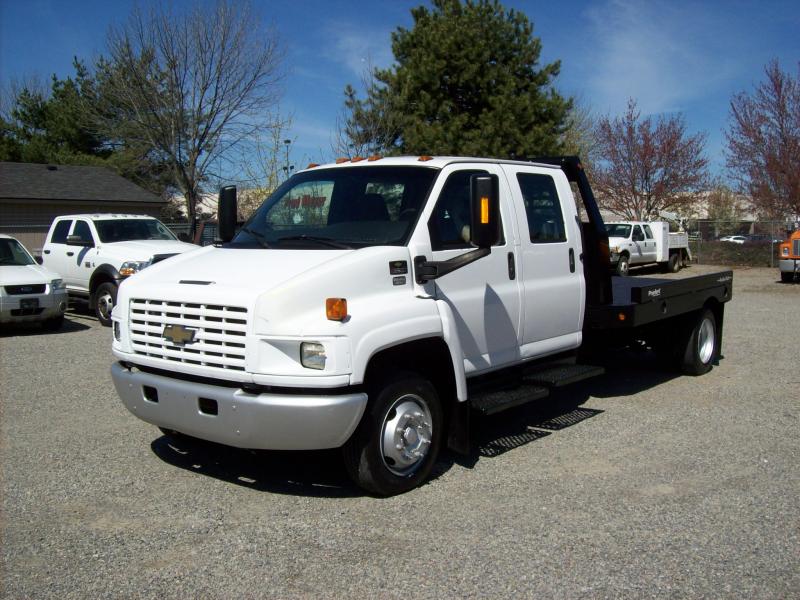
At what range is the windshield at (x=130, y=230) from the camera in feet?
47.8

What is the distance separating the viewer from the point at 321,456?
5961mm

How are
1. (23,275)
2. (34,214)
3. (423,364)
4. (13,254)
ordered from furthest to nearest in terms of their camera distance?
(34,214) → (13,254) → (23,275) → (423,364)

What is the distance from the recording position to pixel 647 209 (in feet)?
128

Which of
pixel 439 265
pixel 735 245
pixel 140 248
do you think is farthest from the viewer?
pixel 735 245

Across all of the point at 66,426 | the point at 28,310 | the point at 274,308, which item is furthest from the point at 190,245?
the point at 274,308

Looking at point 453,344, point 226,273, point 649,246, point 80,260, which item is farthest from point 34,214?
point 453,344

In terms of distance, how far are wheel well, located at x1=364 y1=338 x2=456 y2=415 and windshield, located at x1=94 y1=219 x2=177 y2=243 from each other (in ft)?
35.1

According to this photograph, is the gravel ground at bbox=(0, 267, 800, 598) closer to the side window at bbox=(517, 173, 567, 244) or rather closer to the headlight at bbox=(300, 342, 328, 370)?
the headlight at bbox=(300, 342, 328, 370)

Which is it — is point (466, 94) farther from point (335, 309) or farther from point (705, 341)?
point (335, 309)

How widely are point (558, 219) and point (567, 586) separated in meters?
3.59

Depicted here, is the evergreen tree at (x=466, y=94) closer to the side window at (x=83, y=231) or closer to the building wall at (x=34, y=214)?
the building wall at (x=34, y=214)

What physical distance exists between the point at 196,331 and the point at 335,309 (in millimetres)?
903

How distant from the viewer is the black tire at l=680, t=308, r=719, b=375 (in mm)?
8836

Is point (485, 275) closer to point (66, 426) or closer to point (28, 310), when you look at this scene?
point (66, 426)
